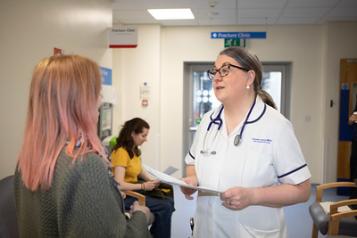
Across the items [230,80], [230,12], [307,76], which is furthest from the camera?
[307,76]

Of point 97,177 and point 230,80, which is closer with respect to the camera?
point 97,177

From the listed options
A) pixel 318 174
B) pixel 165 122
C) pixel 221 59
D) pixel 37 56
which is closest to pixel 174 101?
pixel 165 122

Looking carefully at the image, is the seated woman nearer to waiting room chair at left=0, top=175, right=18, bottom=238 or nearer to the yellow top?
the yellow top

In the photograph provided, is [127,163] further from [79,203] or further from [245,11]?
[245,11]

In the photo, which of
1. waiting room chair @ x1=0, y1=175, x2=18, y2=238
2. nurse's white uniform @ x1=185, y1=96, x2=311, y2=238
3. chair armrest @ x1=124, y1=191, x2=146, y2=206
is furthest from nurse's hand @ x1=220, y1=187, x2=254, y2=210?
chair armrest @ x1=124, y1=191, x2=146, y2=206

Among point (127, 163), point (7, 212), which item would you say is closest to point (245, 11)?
point (127, 163)

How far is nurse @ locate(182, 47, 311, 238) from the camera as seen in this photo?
150cm

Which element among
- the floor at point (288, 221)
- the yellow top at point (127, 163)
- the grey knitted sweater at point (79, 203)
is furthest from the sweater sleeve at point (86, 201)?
the floor at point (288, 221)

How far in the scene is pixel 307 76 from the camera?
6.12 meters

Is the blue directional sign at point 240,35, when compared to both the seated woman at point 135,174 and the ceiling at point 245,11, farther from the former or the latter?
the seated woman at point 135,174

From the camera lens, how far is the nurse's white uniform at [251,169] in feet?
4.99

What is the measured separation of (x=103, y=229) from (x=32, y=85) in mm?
495

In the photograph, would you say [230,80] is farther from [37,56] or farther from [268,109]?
[37,56]

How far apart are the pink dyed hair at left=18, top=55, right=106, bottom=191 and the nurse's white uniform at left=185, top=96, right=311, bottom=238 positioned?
681 mm
